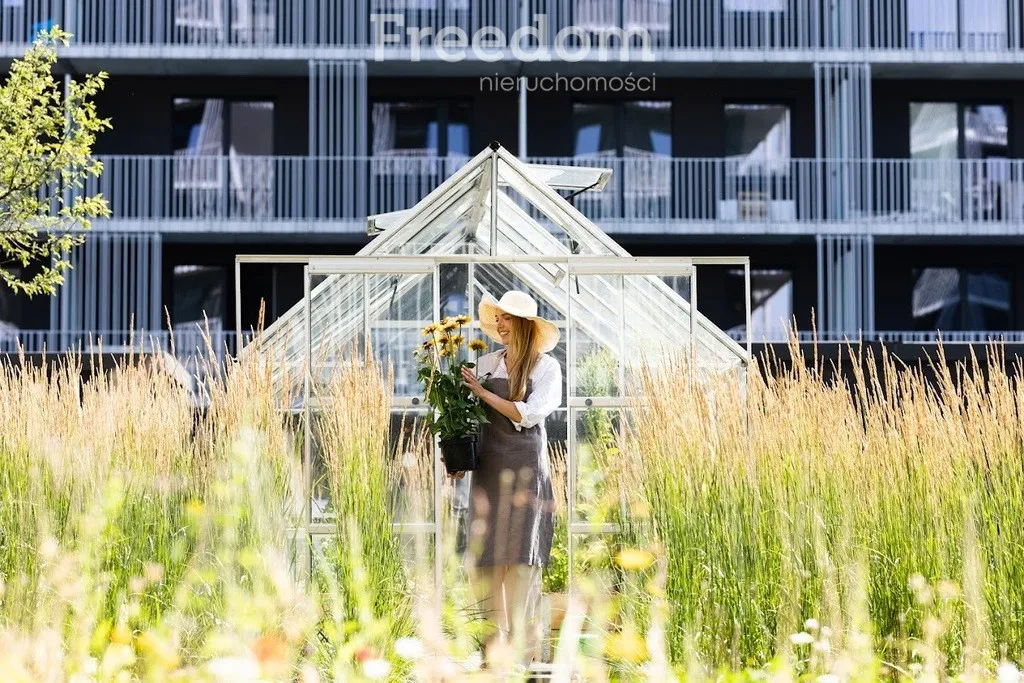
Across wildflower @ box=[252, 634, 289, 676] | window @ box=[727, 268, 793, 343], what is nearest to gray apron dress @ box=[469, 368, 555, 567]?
wildflower @ box=[252, 634, 289, 676]

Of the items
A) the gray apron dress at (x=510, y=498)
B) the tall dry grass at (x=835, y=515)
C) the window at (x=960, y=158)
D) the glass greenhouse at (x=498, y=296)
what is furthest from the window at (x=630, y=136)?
the tall dry grass at (x=835, y=515)

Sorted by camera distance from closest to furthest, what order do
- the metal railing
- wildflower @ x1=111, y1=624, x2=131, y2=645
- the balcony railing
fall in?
wildflower @ x1=111, y1=624, x2=131, y2=645 → the metal railing → the balcony railing

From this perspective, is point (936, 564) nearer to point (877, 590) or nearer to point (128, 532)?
point (877, 590)

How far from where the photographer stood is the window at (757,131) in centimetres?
1705

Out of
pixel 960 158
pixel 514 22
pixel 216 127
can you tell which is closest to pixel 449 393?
pixel 514 22

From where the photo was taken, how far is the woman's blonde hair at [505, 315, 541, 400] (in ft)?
15.4

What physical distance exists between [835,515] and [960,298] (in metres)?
14.0

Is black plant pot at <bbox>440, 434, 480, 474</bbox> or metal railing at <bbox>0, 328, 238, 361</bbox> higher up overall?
metal railing at <bbox>0, 328, 238, 361</bbox>

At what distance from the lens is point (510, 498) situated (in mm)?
4629

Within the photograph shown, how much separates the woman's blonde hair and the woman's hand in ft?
0.48

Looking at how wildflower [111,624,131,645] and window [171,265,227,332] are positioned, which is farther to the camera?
window [171,265,227,332]

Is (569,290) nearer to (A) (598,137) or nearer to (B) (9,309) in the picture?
(A) (598,137)

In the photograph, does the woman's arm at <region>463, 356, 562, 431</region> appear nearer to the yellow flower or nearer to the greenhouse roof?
the greenhouse roof

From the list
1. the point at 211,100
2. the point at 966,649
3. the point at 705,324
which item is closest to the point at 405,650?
the point at 966,649
